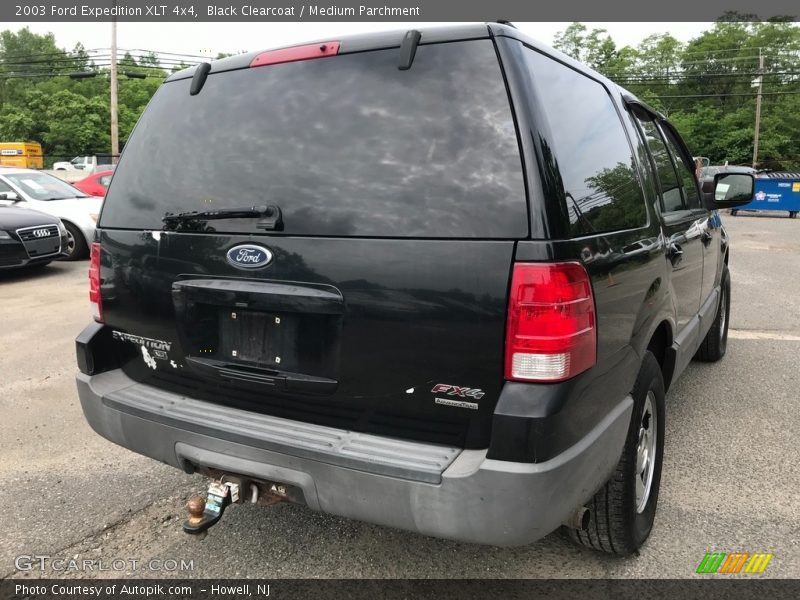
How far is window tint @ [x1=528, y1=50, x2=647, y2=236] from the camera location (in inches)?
77.7

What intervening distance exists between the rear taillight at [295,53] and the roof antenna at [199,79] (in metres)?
0.25

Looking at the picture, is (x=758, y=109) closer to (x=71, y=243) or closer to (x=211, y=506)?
(x=71, y=243)

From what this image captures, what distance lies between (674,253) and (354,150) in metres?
1.67

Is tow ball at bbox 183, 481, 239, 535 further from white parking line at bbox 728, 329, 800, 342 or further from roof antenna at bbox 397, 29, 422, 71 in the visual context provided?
white parking line at bbox 728, 329, 800, 342

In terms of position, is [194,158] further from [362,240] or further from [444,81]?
[444,81]

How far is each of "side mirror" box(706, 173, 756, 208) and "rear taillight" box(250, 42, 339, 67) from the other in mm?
3040

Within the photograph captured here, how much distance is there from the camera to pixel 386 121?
6.59ft

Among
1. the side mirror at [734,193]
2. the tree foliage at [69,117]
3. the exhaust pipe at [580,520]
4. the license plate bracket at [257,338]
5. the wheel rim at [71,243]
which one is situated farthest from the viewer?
the tree foliage at [69,117]

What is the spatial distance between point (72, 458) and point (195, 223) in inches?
79.7

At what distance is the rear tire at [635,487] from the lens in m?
2.30

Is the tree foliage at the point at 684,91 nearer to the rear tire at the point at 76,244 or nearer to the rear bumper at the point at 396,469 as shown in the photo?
the rear tire at the point at 76,244

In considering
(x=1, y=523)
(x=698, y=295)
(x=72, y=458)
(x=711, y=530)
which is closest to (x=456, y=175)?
(x=711, y=530)

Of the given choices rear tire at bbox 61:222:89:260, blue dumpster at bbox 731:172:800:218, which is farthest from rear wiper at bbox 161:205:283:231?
blue dumpster at bbox 731:172:800:218

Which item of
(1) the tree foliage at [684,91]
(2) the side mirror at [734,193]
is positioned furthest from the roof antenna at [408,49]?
(1) the tree foliage at [684,91]
